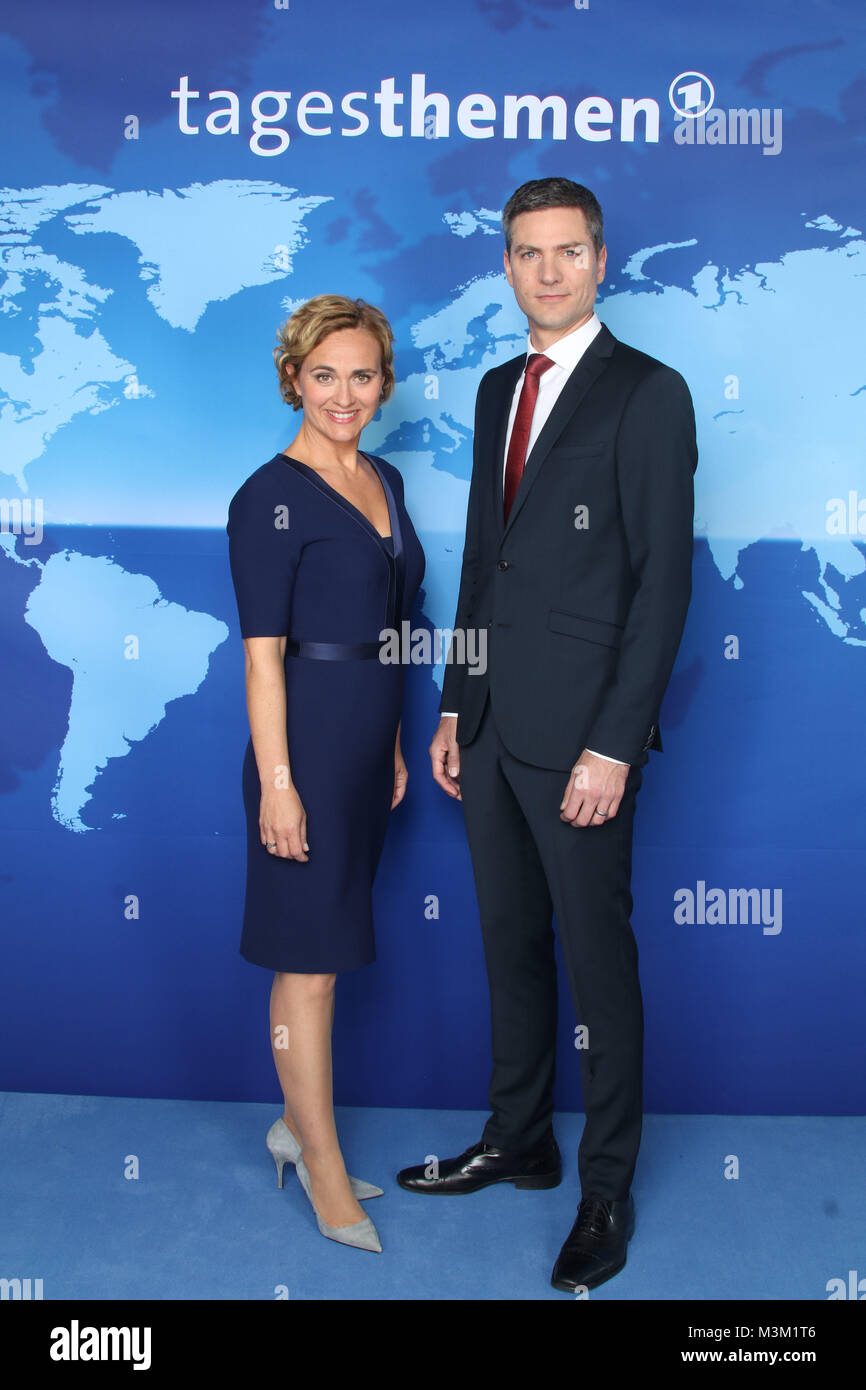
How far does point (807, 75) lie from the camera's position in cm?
267

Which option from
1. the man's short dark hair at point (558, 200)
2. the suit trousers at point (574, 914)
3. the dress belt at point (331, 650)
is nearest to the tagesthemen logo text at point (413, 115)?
the man's short dark hair at point (558, 200)

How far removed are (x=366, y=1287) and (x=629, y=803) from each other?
39.8 inches

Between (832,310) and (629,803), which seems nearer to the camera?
(629,803)

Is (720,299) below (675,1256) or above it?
above

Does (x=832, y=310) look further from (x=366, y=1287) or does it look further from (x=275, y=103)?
(x=366, y=1287)

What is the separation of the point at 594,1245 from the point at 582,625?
1.16 metres

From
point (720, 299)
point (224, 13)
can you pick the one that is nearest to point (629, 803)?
point (720, 299)

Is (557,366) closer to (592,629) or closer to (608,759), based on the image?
(592,629)

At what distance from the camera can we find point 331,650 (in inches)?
89.9

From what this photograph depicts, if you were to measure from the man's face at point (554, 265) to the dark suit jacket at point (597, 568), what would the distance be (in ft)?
0.29

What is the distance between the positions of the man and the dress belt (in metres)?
0.25

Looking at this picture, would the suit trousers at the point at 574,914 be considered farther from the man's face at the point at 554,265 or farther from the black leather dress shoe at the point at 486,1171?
the man's face at the point at 554,265

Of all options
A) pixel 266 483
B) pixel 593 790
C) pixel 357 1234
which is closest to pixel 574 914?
pixel 593 790

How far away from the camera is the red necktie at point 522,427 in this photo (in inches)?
90.3
